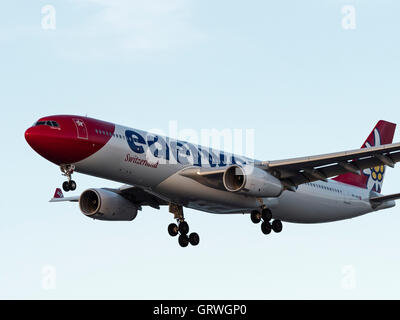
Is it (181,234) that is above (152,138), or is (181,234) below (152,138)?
below

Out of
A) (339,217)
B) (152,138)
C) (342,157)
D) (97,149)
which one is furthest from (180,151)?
(339,217)

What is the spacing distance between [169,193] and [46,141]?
7.18 meters

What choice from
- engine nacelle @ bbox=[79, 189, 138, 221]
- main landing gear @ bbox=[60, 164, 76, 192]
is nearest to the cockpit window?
main landing gear @ bbox=[60, 164, 76, 192]

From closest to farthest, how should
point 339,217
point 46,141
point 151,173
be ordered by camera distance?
point 46,141 < point 151,173 < point 339,217

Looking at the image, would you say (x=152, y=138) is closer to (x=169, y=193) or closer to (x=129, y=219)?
(x=169, y=193)

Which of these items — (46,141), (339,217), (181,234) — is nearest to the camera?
(46,141)

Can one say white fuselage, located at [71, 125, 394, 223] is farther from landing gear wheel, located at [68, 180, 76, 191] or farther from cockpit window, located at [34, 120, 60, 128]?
cockpit window, located at [34, 120, 60, 128]

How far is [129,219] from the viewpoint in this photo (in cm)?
4759

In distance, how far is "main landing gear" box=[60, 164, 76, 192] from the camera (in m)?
38.2

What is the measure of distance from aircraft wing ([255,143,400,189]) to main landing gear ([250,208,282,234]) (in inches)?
74.2

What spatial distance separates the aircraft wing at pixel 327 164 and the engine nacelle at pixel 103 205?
28.1 feet

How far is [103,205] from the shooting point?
151 ft

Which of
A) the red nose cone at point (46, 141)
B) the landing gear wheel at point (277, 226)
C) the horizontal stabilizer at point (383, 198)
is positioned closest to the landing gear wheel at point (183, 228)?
the landing gear wheel at point (277, 226)

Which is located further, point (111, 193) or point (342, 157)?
point (111, 193)
